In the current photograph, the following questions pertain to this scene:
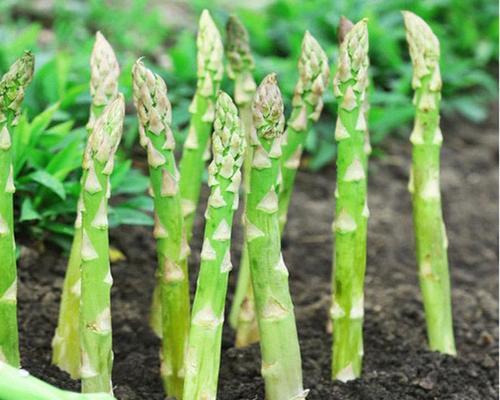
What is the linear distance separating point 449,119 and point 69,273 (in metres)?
3.81

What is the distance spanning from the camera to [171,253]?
9.89 feet

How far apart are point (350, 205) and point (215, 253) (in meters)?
0.59

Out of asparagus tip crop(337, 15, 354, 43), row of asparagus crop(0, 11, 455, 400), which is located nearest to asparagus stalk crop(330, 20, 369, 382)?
row of asparagus crop(0, 11, 455, 400)

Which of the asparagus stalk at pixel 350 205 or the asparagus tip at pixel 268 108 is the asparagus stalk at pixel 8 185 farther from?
the asparagus stalk at pixel 350 205

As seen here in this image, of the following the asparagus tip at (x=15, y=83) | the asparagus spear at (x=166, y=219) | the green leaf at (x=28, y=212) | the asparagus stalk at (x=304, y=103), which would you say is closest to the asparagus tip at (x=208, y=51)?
the asparagus stalk at (x=304, y=103)

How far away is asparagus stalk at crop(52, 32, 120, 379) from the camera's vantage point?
3180 millimetres

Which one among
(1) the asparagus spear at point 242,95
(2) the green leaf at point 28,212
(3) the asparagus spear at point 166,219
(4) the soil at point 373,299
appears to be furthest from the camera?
(2) the green leaf at point 28,212

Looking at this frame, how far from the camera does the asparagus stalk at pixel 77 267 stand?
3180mm

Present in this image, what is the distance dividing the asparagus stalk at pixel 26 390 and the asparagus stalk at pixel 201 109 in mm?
1019

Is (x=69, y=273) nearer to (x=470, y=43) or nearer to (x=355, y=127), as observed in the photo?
(x=355, y=127)

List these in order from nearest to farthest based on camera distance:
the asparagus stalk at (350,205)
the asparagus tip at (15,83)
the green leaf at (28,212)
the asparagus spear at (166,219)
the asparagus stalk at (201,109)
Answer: the asparagus tip at (15,83) → the asparagus spear at (166,219) → the asparagus stalk at (350,205) → the asparagus stalk at (201,109) → the green leaf at (28,212)

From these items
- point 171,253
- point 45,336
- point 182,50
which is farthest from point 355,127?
point 182,50

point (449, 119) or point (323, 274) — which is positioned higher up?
point (449, 119)

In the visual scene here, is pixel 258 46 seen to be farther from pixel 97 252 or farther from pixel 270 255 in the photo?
pixel 97 252
